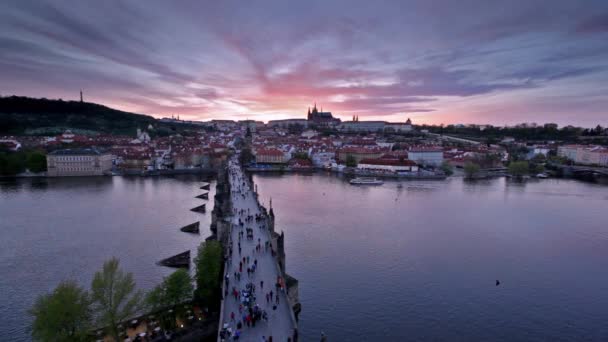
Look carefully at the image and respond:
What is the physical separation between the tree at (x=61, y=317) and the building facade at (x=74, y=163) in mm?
33723

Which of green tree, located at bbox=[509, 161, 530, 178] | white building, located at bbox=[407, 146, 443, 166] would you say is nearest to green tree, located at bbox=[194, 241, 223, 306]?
green tree, located at bbox=[509, 161, 530, 178]

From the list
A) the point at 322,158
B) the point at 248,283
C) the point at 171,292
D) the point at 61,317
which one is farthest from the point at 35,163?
the point at 248,283

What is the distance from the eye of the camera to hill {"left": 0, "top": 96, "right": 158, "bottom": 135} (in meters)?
64.8

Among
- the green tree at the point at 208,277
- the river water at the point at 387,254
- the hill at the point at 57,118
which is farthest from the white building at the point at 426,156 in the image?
the hill at the point at 57,118

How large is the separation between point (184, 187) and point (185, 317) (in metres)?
22.2

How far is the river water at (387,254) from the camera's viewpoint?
9.63 metres

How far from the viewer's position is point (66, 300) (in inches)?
267

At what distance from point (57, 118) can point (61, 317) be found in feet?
275

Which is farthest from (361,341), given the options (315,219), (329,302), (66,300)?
(315,219)

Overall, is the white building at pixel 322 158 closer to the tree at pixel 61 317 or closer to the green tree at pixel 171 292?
the green tree at pixel 171 292

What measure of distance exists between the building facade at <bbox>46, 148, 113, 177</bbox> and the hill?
35.3m

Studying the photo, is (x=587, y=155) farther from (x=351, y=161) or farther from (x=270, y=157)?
(x=270, y=157)

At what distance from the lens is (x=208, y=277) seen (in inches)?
350

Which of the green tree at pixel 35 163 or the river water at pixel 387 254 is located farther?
the green tree at pixel 35 163
